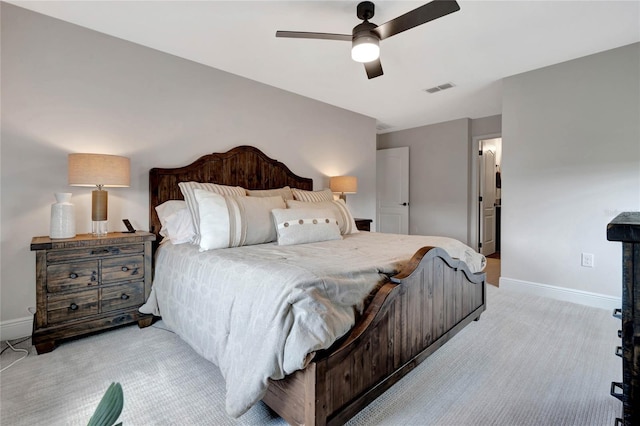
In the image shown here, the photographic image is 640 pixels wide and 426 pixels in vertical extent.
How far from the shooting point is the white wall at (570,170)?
2.79m

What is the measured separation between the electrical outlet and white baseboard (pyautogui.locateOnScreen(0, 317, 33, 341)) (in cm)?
484

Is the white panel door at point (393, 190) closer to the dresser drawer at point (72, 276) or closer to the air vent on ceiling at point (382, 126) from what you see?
the air vent on ceiling at point (382, 126)

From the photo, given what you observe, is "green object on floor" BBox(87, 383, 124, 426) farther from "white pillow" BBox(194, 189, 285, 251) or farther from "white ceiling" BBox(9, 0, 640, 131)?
"white ceiling" BBox(9, 0, 640, 131)

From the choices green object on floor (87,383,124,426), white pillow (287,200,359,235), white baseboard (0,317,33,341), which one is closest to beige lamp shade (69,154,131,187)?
white baseboard (0,317,33,341)

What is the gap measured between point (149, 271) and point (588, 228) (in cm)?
403

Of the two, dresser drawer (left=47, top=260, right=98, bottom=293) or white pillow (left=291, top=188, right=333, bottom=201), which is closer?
dresser drawer (left=47, top=260, right=98, bottom=293)

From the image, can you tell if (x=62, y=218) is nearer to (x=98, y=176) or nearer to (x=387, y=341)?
(x=98, y=176)

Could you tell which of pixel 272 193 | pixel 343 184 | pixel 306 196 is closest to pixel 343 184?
pixel 343 184

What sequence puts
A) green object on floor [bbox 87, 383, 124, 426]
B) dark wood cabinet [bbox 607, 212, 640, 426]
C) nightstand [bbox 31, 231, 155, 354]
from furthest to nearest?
nightstand [bbox 31, 231, 155, 354], dark wood cabinet [bbox 607, 212, 640, 426], green object on floor [bbox 87, 383, 124, 426]

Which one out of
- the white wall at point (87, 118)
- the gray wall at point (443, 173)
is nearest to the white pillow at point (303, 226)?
the white wall at point (87, 118)

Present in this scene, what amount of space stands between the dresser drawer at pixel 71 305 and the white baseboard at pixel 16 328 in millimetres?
444

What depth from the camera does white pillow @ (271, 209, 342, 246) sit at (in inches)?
95.0

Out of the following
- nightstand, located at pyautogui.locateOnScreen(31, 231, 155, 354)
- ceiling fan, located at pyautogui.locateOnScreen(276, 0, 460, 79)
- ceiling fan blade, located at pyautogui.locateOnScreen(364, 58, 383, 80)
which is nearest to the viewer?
ceiling fan, located at pyautogui.locateOnScreen(276, 0, 460, 79)

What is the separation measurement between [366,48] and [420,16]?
397mm
